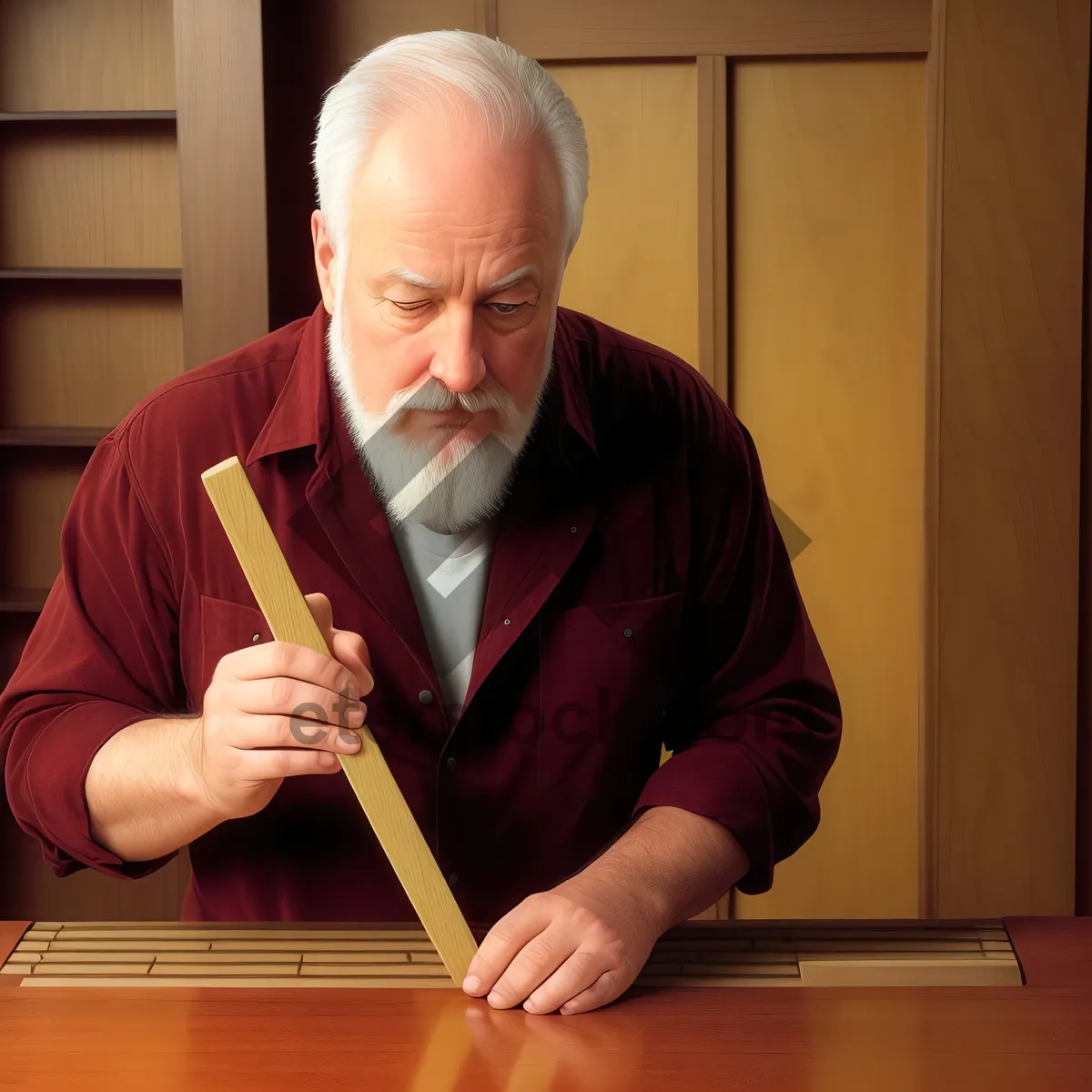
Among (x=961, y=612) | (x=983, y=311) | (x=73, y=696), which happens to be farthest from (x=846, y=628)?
(x=73, y=696)

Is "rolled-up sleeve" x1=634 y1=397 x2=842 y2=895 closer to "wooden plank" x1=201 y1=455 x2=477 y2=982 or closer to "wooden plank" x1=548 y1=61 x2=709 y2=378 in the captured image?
"wooden plank" x1=201 y1=455 x2=477 y2=982

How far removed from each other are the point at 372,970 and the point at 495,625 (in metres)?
0.37

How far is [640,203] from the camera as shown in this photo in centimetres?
189

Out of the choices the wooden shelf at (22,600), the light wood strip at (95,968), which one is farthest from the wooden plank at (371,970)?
the wooden shelf at (22,600)

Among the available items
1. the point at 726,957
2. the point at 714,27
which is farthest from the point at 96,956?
the point at 714,27

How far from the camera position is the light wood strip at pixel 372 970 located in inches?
32.5

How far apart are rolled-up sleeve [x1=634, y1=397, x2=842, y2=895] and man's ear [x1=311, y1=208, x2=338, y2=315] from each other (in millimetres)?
393

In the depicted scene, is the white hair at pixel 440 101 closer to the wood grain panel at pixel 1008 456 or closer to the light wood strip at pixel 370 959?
the light wood strip at pixel 370 959

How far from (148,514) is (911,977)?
29.8 inches

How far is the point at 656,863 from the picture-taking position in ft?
3.05

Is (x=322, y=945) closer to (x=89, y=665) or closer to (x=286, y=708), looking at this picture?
(x=286, y=708)

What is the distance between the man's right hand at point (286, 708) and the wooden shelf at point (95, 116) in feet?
4.64

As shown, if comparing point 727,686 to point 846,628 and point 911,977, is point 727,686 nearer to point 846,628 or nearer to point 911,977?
point 911,977

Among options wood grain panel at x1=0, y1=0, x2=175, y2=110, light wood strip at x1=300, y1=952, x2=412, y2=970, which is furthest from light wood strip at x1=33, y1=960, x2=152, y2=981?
wood grain panel at x1=0, y1=0, x2=175, y2=110
